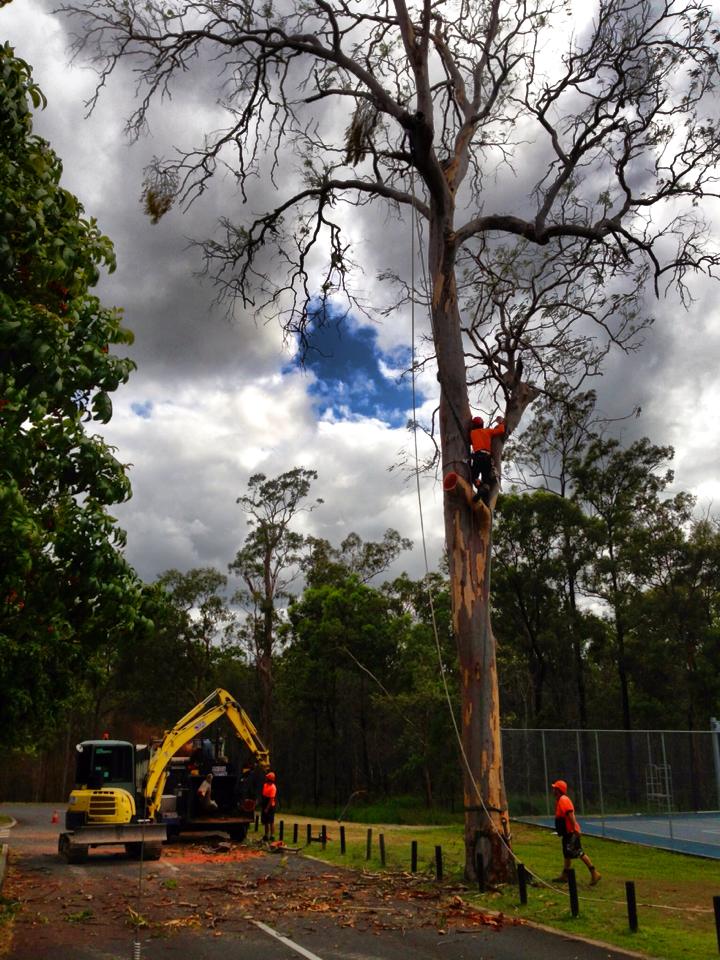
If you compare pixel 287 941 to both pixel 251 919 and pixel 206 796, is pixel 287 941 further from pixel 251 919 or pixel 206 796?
pixel 206 796

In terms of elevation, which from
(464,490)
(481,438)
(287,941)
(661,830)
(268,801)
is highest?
(481,438)

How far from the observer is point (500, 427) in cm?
1556

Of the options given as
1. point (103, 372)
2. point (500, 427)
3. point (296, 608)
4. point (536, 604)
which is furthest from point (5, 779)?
point (103, 372)

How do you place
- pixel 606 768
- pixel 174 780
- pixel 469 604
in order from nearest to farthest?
1. pixel 469 604
2. pixel 174 780
3. pixel 606 768

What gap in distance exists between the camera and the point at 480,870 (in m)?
13.8

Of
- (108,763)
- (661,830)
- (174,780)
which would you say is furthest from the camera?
(661,830)

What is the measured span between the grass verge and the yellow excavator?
78.4 inches

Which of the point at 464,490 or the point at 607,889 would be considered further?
the point at 464,490

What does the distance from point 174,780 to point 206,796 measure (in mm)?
1227

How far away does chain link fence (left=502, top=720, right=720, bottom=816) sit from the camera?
26.5 meters

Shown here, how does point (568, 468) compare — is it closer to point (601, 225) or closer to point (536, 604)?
point (536, 604)

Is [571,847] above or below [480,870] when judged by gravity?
above

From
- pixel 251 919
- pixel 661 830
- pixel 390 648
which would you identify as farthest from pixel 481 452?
pixel 390 648

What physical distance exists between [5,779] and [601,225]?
6384 centimetres
